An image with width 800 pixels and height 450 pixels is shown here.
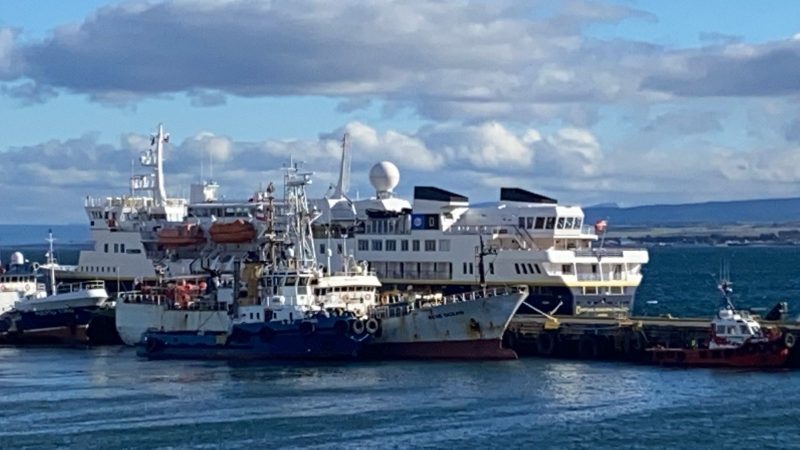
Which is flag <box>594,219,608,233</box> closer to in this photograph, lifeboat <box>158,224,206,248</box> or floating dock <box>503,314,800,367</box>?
floating dock <box>503,314,800,367</box>

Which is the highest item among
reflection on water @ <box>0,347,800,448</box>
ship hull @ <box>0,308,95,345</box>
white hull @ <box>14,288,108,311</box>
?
white hull @ <box>14,288,108,311</box>

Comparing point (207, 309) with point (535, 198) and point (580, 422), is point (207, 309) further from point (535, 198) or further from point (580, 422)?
point (580, 422)

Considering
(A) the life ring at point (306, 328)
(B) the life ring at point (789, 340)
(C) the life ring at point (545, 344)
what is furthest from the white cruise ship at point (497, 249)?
(B) the life ring at point (789, 340)

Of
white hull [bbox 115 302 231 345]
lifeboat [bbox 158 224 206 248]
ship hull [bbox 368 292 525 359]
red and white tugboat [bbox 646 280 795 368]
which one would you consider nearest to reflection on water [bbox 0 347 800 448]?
red and white tugboat [bbox 646 280 795 368]

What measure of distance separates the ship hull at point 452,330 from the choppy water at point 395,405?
1.55 meters

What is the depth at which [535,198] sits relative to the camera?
302 feet

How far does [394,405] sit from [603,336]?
17.3 metres

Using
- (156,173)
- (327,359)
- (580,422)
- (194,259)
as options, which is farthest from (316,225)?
(580,422)

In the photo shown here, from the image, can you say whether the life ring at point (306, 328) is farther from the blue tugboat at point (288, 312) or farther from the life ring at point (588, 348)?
the life ring at point (588, 348)

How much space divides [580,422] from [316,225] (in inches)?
1623

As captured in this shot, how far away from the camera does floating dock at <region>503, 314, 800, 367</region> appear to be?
74250mm

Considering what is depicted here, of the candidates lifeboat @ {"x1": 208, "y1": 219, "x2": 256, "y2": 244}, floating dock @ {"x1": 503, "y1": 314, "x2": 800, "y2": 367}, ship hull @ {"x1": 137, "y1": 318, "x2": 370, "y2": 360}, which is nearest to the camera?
floating dock @ {"x1": 503, "y1": 314, "x2": 800, "y2": 367}

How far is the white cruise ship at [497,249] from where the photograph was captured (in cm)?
8494

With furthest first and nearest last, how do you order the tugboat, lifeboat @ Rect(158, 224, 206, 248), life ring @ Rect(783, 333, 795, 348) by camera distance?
lifeboat @ Rect(158, 224, 206, 248)
the tugboat
life ring @ Rect(783, 333, 795, 348)
